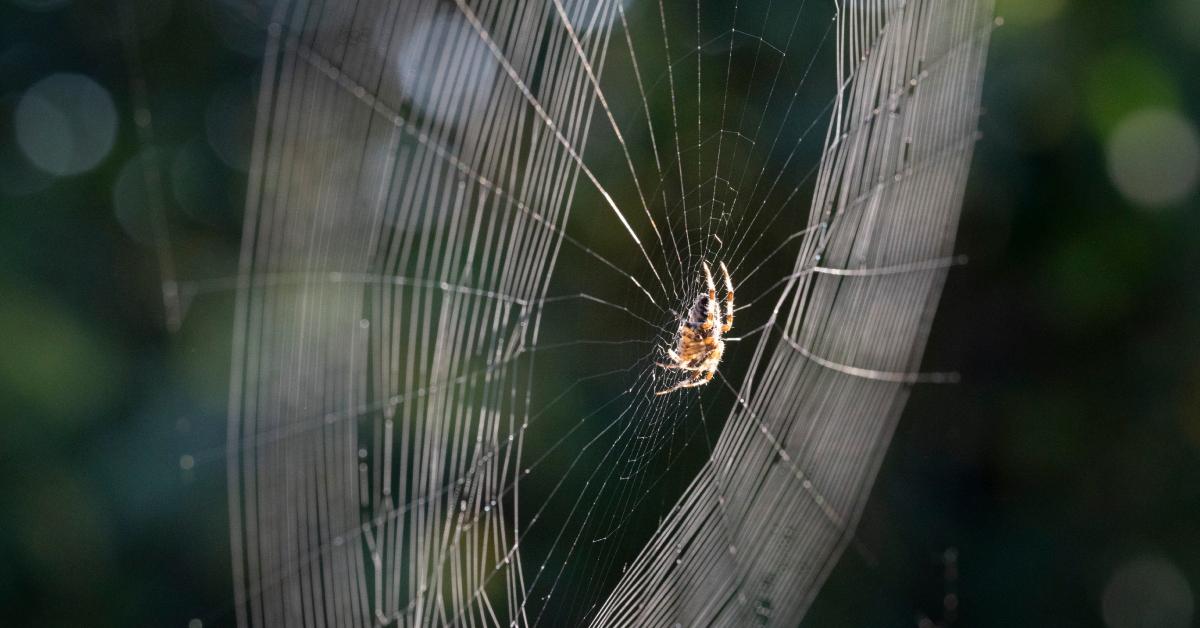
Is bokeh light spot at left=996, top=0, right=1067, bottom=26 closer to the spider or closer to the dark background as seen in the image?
the dark background

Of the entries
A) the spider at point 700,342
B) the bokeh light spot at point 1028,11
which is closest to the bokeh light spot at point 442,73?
the spider at point 700,342

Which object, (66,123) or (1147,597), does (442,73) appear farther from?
(1147,597)

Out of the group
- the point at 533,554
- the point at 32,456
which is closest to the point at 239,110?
the point at 32,456

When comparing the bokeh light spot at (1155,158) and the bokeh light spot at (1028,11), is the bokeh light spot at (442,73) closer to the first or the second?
the bokeh light spot at (1028,11)

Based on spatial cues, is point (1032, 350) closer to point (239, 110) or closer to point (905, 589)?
point (905, 589)

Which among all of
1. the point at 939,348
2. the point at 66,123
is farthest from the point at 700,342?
the point at 66,123

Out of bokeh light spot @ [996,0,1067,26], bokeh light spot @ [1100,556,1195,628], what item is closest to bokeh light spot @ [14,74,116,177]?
bokeh light spot @ [996,0,1067,26]
